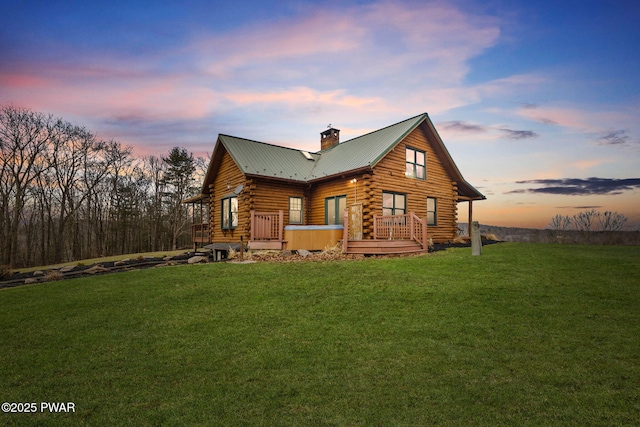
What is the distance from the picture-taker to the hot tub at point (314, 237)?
611 inches

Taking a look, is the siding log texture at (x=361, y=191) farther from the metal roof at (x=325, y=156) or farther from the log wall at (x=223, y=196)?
the metal roof at (x=325, y=156)

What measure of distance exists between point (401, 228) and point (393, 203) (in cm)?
361

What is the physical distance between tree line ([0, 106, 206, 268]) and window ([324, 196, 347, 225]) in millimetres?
23100

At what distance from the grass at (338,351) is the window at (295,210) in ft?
35.3

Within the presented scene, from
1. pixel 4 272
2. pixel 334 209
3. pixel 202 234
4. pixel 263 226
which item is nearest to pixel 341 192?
pixel 334 209

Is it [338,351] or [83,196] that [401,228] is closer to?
[338,351]

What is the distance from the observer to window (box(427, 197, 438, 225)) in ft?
67.9

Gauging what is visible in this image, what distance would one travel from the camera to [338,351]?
504 centimetres

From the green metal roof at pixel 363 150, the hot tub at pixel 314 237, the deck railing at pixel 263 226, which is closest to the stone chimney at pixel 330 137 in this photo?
the green metal roof at pixel 363 150

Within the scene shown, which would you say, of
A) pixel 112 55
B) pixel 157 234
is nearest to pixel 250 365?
pixel 112 55

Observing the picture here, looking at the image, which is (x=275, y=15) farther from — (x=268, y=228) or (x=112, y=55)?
(x=268, y=228)

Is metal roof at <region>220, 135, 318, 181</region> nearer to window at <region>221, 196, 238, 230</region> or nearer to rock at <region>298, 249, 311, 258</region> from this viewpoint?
window at <region>221, 196, 238, 230</region>

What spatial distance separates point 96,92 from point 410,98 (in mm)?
17048

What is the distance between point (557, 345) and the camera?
16.3 feet
